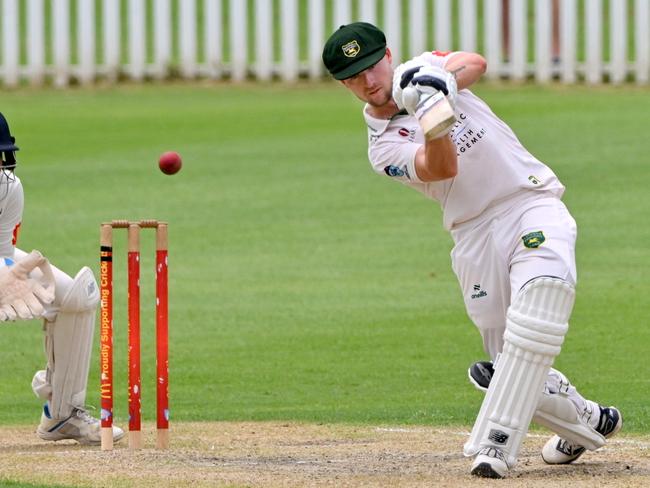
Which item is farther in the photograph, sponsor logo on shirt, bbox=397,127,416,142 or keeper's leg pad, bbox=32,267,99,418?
keeper's leg pad, bbox=32,267,99,418

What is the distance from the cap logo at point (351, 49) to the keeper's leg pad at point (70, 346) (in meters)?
1.77

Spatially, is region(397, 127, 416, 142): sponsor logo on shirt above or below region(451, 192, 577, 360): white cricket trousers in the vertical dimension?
above

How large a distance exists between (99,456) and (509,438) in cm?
179

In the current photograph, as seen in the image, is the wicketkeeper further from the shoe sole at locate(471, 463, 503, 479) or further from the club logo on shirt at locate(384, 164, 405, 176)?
the shoe sole at locate(471, 463, 503, 479)

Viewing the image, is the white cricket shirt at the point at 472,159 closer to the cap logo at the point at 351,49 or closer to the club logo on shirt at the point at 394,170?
the club logo on shirt at the point at 394,170

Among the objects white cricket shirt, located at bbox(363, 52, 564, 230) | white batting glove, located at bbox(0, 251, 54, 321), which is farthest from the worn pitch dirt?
white cricket shirt, located at bbox(363, 52, 564, 230)

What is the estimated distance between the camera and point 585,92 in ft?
66.1

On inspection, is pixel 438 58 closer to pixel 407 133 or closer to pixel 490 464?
pixel 407 133

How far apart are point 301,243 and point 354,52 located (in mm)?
7193

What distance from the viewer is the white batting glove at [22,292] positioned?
6.33 metres

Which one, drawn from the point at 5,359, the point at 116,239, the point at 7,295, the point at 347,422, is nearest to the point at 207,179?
the point at 116,239

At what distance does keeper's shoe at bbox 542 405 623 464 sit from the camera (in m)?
6.09

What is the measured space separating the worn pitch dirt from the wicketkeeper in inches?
5.6

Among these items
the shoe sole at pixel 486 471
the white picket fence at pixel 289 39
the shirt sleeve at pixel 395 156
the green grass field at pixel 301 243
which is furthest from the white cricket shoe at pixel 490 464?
the white picket fence at pixel 289 39
